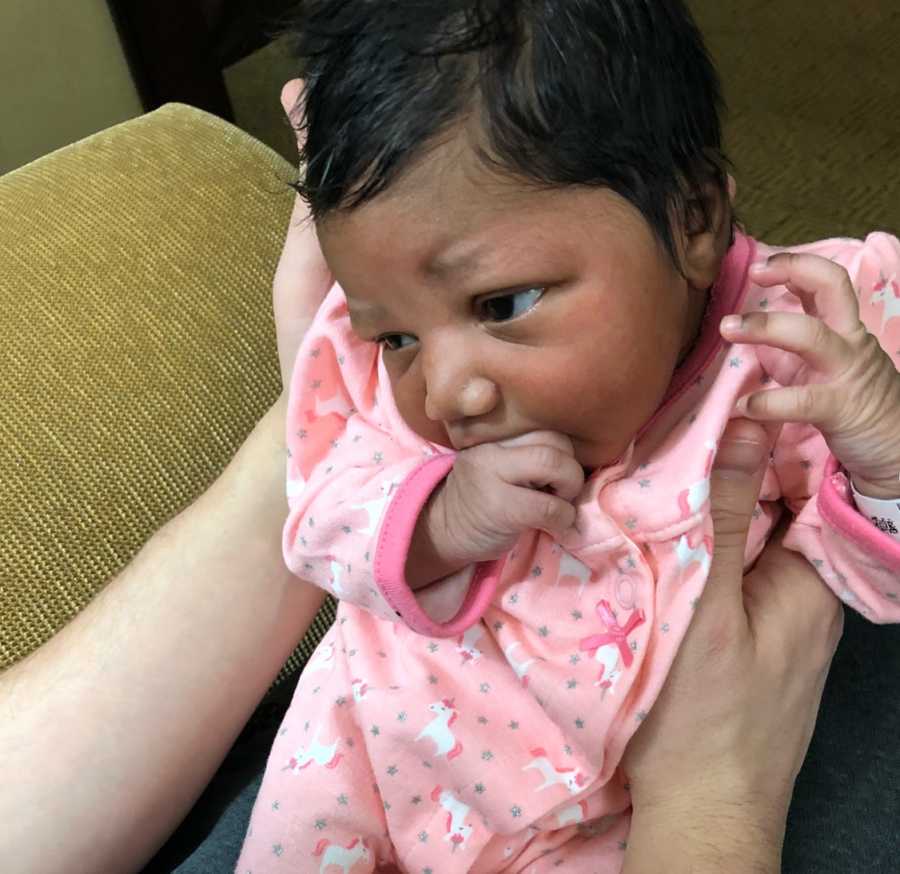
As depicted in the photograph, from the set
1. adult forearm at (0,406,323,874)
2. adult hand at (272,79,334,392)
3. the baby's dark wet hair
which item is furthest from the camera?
adult hand at (272,79,334,392)

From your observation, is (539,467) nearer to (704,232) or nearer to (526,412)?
(526,412)

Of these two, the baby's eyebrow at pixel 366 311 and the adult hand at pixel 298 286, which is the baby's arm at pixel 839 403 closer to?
the baby's eyebrow at pixel 366 311

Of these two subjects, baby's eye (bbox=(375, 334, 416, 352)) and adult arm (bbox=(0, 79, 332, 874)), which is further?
adult arm (bbox=(0, 79, 332, 874))

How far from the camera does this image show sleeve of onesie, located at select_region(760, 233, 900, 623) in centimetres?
82

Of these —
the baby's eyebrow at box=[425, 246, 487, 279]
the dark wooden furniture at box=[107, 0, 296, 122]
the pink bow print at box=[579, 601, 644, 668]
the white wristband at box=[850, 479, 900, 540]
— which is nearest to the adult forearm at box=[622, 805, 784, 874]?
the pink bow print at box=[579, 601, 644, 668]

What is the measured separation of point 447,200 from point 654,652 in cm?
39

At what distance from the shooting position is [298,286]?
1060 mm

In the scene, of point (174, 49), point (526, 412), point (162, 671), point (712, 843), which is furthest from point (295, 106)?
point (174, 49)

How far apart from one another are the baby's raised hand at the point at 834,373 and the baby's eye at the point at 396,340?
222 millimetres

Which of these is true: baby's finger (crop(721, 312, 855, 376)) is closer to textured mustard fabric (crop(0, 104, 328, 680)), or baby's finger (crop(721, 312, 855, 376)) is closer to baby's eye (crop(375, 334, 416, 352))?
baby's eye (crop(375, 334, 416, 352))

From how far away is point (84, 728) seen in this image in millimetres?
925

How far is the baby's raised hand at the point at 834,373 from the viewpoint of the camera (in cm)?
72

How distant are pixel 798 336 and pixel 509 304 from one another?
0.64 feet

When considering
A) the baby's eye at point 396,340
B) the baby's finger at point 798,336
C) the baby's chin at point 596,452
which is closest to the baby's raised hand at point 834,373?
the baby's finger at point 798,336
